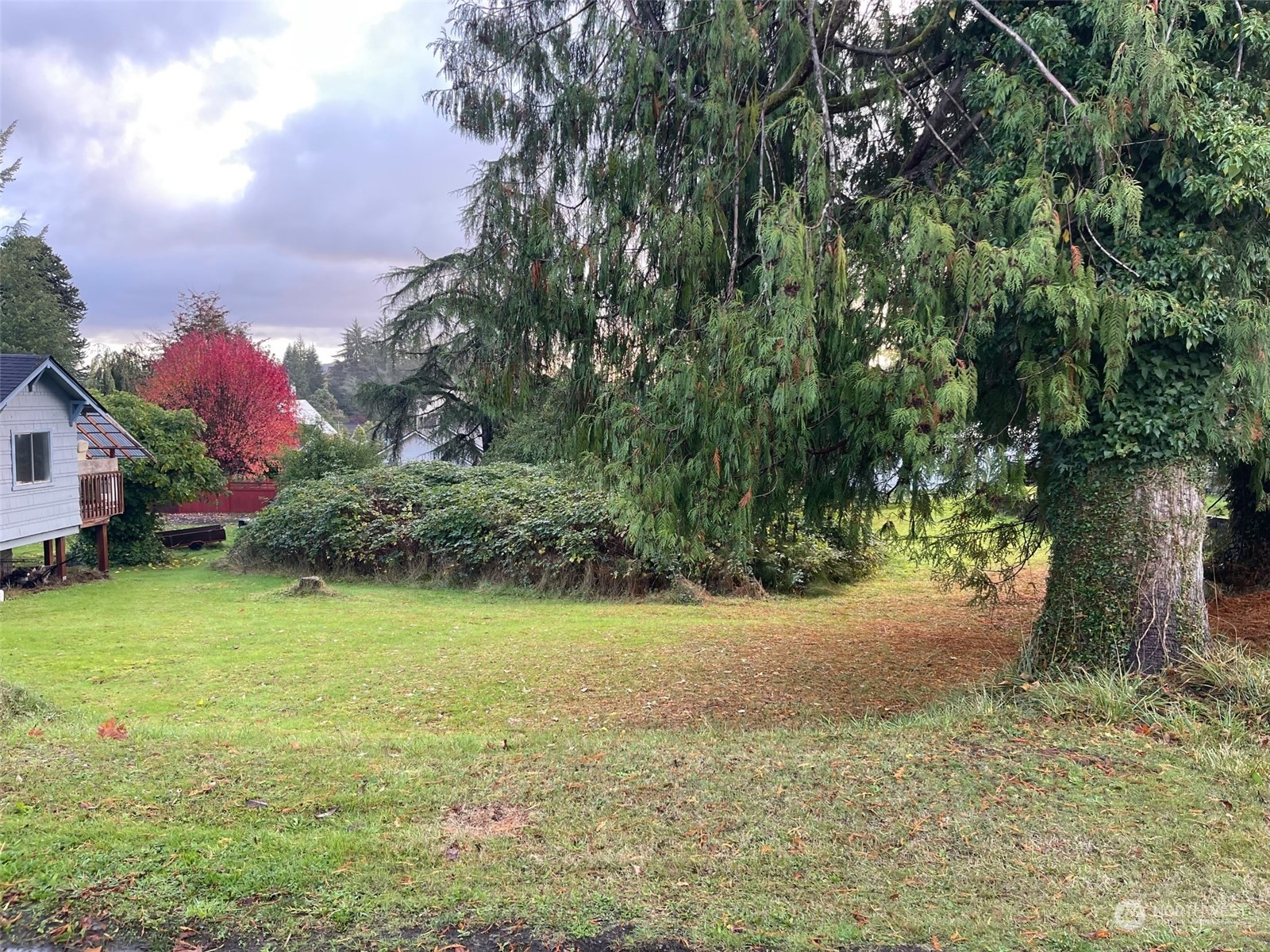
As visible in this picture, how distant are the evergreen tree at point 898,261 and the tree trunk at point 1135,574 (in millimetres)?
18

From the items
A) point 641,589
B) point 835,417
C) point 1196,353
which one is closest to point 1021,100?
point 1196,353

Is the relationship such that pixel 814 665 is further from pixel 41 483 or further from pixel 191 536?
pixel 191 536

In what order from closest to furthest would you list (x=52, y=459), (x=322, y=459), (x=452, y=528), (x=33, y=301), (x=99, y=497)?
1. (x=452, y=528)
2. (x=52, y=459)
3. (x=99, y=497)
4. (x=322, y=459)
5. (x=33, y=301)

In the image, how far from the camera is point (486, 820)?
13.7 ft

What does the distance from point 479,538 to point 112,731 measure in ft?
33.4

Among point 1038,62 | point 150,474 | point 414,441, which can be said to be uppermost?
point 1038,62

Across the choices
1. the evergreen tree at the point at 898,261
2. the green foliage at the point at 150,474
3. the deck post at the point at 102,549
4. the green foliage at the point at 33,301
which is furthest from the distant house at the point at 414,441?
the evergreen tree at the point at 898,261

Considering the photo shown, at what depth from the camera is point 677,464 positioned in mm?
5863

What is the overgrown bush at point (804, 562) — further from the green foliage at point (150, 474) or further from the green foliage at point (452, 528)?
the green foliage at point (150, 474)

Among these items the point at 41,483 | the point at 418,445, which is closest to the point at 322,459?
the point at 41,483

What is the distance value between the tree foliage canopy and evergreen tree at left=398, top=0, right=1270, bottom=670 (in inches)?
0.8

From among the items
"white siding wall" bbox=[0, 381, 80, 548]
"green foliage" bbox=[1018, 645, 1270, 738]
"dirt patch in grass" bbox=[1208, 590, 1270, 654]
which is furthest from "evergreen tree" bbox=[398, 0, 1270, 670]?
"white siding wall" bbox=[0, 381, 80, 548]

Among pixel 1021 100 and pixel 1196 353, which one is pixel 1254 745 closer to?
pixel 1196 353

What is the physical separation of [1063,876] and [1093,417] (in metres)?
3.36
